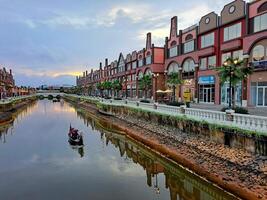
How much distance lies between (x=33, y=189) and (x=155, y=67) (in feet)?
187

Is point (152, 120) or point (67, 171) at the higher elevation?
point (152, 120)

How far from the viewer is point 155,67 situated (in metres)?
71.8

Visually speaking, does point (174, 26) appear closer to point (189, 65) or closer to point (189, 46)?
point (189, 46)

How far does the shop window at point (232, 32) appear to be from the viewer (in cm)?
4091

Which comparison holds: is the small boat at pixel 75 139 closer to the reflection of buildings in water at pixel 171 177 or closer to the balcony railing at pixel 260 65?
the reflection of buildings in water at pixel 171 177

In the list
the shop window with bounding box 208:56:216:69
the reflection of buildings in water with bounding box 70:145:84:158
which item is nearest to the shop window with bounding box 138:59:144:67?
the shop window with bounding box 208:56:216:69

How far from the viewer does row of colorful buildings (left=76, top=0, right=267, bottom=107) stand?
36.4 meters

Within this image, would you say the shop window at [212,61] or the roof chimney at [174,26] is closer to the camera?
the shop window at [212,61]

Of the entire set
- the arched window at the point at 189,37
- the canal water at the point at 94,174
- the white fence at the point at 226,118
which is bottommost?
the canal water at the point at 94,174

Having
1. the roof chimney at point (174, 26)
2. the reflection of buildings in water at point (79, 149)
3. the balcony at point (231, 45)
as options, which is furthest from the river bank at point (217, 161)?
the roof chimney at point (174, 26)

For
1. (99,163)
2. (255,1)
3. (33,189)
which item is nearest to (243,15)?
(255,1)

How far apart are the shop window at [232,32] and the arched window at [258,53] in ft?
16.4

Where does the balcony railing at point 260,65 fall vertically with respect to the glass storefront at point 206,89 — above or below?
above

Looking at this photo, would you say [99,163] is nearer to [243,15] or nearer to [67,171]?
[67,171]
